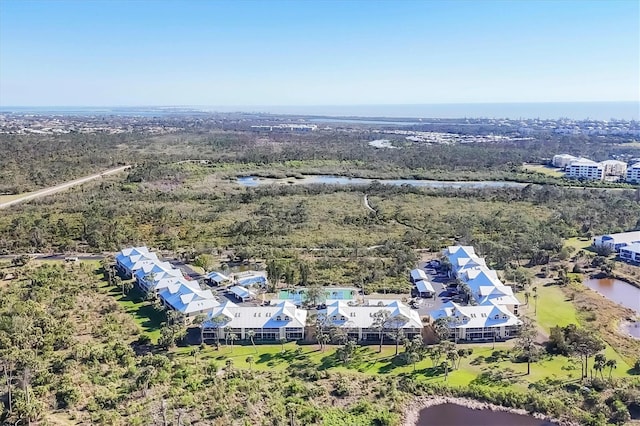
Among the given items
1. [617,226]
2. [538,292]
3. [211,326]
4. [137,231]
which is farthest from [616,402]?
[137,231]

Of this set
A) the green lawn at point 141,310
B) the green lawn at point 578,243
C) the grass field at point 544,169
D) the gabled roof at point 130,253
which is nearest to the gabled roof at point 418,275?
the green lawn at point 578,243

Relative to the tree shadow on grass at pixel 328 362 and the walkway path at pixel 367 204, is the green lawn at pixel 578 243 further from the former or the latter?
the tree shadow on grass at pixel 328 362

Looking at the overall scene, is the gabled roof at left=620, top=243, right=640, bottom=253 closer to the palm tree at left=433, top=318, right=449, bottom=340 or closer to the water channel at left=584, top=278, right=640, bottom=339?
the water channel at left=584, top=278, right=640, bottom=339

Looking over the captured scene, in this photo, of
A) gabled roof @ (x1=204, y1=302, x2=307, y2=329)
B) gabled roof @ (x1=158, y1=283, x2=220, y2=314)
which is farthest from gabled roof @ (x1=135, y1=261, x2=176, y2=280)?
gabled roof @ (x1=204, y1=302, x2=307, y2=329)

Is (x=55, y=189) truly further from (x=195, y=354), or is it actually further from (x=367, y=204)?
(x=195, y=354)

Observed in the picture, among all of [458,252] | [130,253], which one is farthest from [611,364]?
[130,253]

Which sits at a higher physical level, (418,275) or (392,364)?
(418,275)
